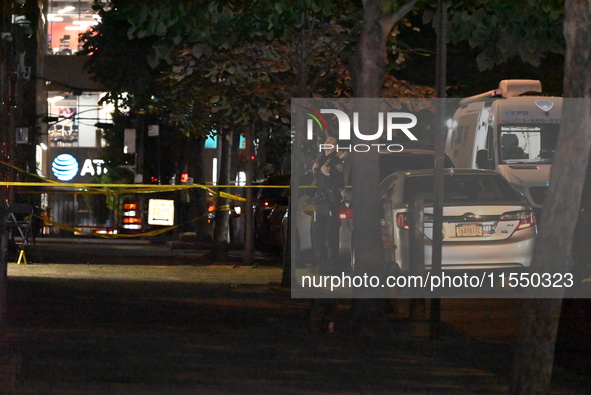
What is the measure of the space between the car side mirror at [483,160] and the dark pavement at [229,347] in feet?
18.2

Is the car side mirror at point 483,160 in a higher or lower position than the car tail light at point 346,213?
higher

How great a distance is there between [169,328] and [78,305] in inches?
104

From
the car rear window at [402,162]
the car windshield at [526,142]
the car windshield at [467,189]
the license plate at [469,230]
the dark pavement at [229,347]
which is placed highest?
the car windshield at [526,142]

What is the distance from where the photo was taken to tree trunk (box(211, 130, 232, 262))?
1009 inches

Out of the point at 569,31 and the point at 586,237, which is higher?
the point at 569,31

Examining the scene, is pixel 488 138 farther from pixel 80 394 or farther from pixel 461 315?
pixel 80 394

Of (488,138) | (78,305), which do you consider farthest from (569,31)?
(488,138)

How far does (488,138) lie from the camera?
21688mm

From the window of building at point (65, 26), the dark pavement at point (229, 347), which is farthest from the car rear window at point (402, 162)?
the window of building at point (65, 26)

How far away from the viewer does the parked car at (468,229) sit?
1483 centimetres

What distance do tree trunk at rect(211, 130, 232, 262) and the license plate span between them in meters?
10.7

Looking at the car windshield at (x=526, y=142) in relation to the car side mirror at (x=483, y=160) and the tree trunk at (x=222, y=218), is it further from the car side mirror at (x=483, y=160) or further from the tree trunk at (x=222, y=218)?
the tree trunk at (x=222, y=218)

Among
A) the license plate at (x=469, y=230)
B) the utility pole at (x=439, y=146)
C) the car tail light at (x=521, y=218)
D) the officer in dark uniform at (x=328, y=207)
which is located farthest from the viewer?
the officer in dark uniform at (x=328, y=207)

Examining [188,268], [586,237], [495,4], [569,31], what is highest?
[495,4]
